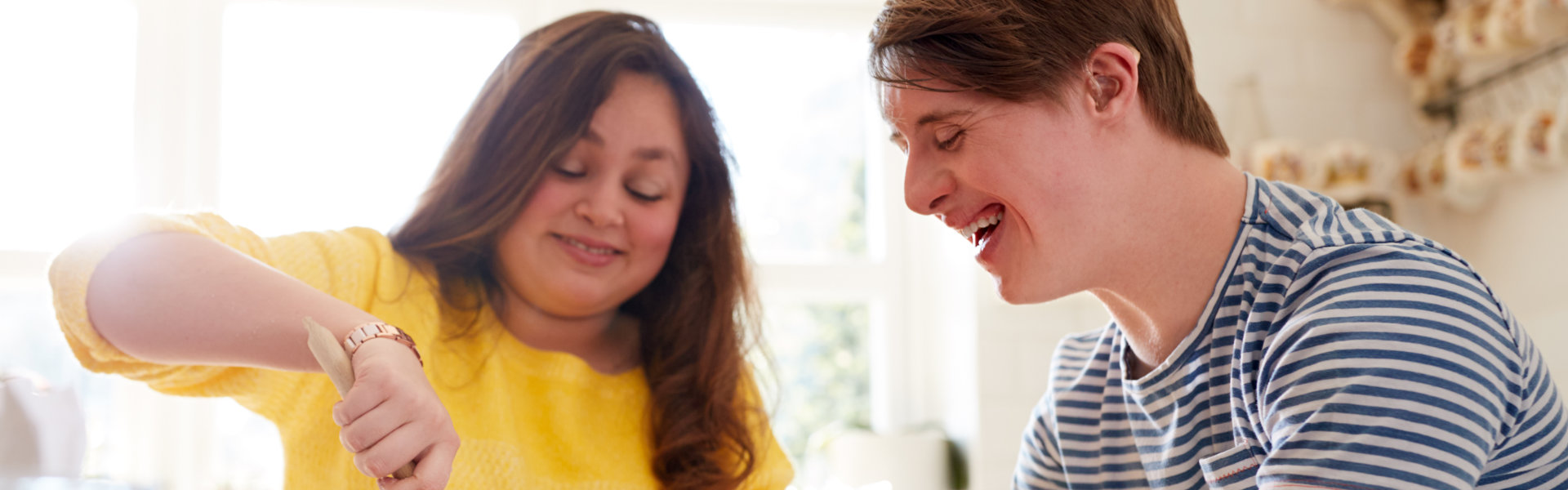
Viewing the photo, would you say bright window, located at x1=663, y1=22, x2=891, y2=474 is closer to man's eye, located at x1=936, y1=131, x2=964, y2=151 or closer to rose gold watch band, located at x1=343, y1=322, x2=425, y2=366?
man's eye, located at x1=936, y1=131, x2=964, y2=151

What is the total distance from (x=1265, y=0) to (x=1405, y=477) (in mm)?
1987

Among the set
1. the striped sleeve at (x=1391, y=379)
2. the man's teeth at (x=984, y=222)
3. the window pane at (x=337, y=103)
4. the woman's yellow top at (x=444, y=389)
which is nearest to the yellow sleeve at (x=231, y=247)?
the woman's yellow top at (x=444, y=389)

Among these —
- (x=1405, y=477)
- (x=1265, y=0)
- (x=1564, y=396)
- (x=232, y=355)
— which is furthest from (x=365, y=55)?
(x=1564, y=396)

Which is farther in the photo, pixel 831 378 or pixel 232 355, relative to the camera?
pixel 831 378

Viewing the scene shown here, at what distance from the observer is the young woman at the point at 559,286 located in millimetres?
1054

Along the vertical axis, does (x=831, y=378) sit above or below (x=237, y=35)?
below

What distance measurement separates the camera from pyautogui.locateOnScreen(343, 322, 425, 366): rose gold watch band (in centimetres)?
77

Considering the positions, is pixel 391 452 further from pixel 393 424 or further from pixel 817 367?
pixel 817 367

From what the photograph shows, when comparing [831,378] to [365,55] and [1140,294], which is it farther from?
[1140,294]

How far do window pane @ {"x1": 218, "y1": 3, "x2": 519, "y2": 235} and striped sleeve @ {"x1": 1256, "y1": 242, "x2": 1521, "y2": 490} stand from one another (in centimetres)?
189

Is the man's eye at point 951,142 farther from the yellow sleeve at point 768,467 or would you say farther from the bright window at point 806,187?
the bright window at point 806,187

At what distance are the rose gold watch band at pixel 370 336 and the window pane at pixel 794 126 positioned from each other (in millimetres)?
1744

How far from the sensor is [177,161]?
2.23m

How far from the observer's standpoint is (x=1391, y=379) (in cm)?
70
